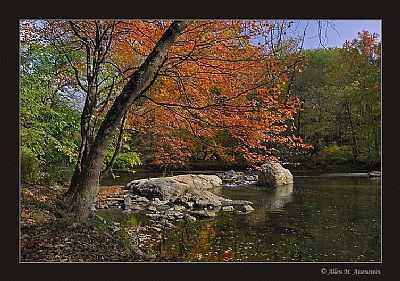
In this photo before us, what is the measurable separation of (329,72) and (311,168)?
7.14 ft

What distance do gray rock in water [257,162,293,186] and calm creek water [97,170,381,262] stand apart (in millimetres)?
655

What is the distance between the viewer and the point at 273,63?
5.32 m

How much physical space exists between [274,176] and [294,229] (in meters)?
3.85

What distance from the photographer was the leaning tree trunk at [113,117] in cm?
412

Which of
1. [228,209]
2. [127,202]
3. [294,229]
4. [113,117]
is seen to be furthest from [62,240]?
[228,209]

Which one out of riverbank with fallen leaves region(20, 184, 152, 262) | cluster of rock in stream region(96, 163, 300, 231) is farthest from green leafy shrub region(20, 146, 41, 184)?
cluster of rock in stream region(96, 163, 300, 231)

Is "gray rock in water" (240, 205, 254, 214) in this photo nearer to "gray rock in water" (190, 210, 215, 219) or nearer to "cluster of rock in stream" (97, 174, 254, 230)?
"cluster of rock in stream" (97, 174, 254, 230)

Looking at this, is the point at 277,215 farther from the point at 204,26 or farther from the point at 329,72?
the point at 204,26

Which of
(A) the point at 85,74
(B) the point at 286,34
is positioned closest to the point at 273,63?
(B) the point at 286,34

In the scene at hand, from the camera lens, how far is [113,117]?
422 centimetres

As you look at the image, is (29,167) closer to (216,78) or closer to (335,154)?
(216,78)

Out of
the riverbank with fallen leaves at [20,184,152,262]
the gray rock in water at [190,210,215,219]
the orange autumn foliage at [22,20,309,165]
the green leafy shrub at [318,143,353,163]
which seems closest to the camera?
the riverbank with fallen leaves at [20,184,152,262]

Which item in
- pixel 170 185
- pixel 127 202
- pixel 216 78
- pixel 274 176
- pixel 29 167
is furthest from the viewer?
pixel 274 176

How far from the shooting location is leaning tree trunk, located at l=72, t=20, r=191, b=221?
162 inches
